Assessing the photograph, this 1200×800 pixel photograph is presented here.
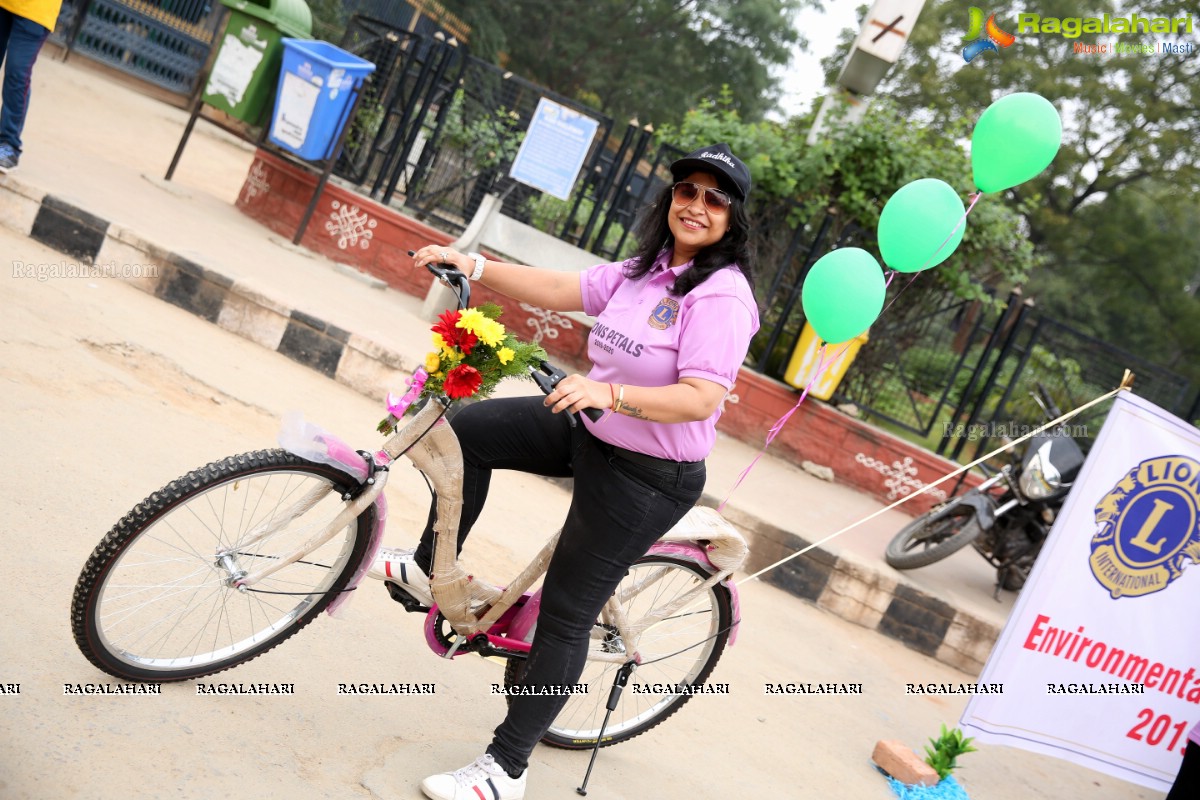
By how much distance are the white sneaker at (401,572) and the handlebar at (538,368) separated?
63 centimetres

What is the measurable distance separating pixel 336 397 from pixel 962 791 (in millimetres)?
3835

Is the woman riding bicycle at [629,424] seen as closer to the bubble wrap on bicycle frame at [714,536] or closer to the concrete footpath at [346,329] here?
Answer: the bubble wrap on bicycle frame at [714,536]

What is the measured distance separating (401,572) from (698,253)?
1230mm

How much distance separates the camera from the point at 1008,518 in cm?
662

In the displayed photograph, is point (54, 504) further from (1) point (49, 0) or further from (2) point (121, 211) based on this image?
(1) point (49, 0)

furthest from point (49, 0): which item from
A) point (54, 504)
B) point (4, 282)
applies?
point (54, 504)

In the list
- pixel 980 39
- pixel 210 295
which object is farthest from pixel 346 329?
pixel 980 39

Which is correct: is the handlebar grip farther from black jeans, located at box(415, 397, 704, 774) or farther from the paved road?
the paved road

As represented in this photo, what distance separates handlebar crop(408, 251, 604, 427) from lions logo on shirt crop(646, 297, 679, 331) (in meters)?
0.27

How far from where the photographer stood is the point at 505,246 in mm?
8602

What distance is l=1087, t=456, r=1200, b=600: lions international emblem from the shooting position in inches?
155

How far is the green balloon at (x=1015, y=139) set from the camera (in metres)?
3.78

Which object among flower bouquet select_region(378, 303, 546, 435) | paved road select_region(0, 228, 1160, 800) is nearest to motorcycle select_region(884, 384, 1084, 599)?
paved road select_region(0, 228, 1160, 800)

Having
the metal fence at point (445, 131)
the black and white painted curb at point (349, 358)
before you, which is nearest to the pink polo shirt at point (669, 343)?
the black and white painted curb at point (349, 358)
